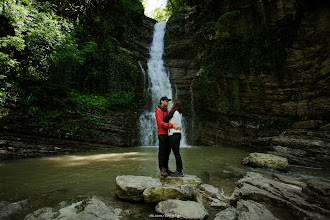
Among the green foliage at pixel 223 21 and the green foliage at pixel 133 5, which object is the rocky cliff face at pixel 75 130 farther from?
the green foliage at pixel 223 21

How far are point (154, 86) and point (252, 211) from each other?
1297 centimetres

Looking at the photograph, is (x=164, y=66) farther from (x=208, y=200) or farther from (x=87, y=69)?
(x=208, y=200)

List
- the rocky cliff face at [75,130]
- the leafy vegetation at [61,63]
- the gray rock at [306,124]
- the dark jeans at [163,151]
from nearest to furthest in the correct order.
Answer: the dark jeans at [163,151] → the rocky cliff face at [75,130] → the leafy vegetation at [61,63] → the gray rock at [306,124]

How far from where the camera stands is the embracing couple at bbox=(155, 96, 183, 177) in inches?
150

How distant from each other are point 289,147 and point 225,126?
4.02 m

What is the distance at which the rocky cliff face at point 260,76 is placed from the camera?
8.81m

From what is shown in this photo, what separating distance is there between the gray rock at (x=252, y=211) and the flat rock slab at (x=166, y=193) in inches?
30.6

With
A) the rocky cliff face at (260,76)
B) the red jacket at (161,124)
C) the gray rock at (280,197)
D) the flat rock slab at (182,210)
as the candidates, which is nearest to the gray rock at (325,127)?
the rocky cliff face at (260,76)

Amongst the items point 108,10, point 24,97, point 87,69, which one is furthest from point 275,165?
point 108,10

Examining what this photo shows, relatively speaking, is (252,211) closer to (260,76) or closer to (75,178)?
(75,178)

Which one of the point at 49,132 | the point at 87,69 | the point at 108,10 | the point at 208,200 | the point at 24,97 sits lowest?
the point at 208,200

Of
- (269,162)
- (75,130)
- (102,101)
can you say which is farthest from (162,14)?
(269,162)

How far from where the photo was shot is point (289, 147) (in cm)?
821

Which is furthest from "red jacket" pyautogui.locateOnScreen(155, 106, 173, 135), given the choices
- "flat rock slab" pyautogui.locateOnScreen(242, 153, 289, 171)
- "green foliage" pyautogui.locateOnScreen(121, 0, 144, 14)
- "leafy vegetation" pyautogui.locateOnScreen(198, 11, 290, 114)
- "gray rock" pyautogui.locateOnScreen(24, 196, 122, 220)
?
"green foliage" pyautogui.locateOnScreen(121, 0, 144, 14)
